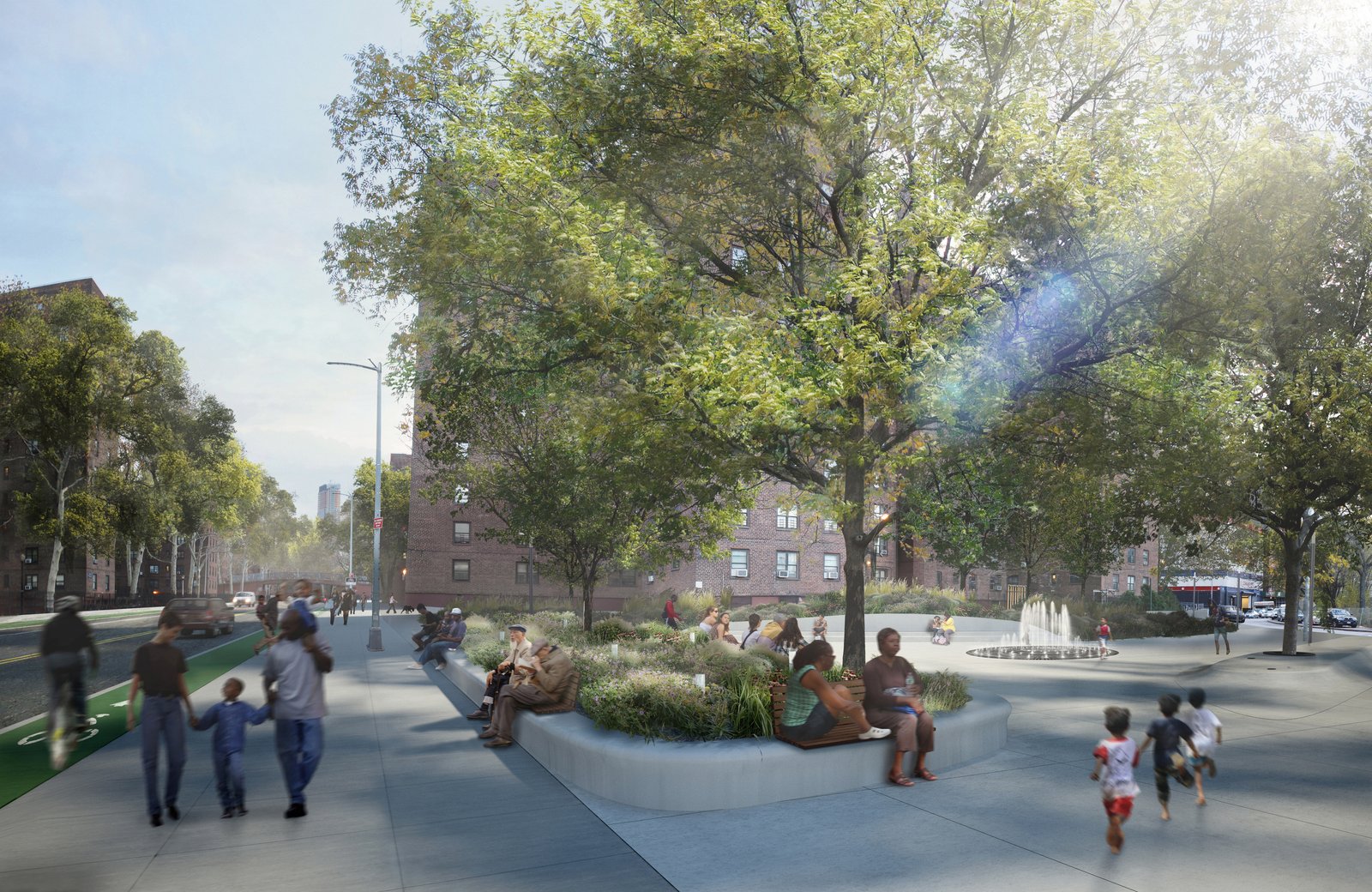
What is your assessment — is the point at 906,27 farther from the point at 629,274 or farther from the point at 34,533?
the point at 34,533

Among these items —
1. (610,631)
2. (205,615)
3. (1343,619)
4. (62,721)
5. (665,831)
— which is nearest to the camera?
(665,831)

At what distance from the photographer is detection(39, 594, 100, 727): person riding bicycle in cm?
1030

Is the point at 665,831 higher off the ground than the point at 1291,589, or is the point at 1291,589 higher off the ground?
the point at 1291,589

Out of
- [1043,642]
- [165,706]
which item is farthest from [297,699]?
[1043,642]

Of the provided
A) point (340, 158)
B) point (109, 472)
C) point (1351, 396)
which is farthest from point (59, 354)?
point (1351, 396)

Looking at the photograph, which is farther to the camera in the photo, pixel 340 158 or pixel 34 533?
pixel 34 533

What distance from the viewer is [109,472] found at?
189 feet

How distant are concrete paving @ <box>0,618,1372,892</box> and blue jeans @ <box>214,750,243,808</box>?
0.79 feet

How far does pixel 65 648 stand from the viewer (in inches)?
408

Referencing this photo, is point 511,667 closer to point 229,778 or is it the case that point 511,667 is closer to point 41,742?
point 229,778

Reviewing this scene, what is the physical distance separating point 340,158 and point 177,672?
514 inches

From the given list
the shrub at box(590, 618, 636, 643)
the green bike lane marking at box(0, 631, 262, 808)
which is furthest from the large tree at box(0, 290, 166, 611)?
the shrub at box(590, 618, 636, 643)

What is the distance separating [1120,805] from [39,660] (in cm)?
2600

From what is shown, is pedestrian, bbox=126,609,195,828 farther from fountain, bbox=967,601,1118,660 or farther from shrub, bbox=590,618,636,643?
fountain, bbox=967,601,1118,660
